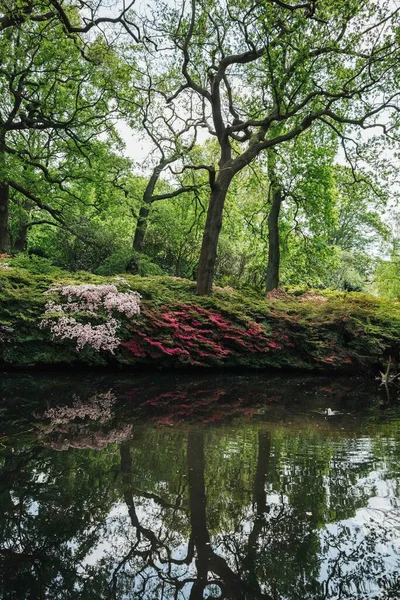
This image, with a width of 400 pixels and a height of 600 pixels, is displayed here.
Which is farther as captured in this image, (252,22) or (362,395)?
(252,22)

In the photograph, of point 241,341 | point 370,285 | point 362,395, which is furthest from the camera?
point 370,285

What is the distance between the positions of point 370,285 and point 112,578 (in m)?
35.5

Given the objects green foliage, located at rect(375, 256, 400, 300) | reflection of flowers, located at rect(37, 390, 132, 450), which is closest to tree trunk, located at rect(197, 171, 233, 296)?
reflection of flowers, located at rect(37, 390, 132, 450)

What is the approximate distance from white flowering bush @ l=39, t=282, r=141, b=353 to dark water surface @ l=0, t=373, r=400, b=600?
82.1 inches

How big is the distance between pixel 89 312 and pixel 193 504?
541 centimetres

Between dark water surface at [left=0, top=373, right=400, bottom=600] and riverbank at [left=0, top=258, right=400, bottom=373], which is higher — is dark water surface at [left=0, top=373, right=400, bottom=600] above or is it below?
below

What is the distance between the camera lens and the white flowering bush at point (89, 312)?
24.2ft

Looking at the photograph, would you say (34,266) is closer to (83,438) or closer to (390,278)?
(83,438)

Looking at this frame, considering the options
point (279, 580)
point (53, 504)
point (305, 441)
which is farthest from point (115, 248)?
point (279, 580)

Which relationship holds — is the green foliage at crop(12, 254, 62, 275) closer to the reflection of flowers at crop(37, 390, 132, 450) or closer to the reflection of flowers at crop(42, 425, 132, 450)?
the reflection of flowers at crop(37, 390, 132, 450)

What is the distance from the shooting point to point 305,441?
14.2 feet

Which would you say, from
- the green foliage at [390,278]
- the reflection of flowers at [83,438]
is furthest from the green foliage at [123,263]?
the green foliage at [390,278]

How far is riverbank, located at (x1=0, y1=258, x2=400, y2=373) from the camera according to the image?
7473 millimetres

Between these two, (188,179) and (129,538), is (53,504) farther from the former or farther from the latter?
(188,179)
